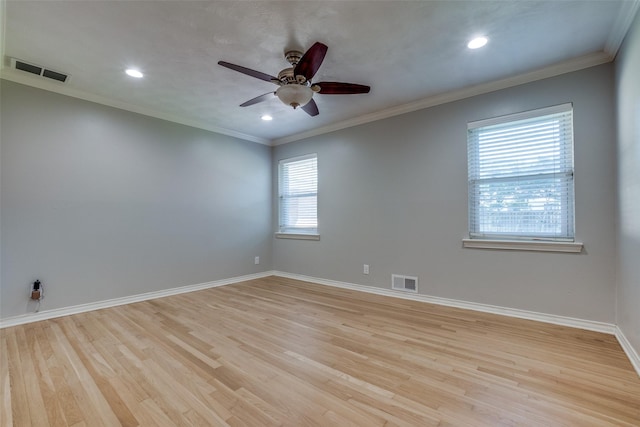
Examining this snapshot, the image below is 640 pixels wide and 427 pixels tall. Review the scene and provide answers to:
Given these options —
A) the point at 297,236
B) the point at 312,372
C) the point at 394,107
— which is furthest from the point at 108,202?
the point at 394,107

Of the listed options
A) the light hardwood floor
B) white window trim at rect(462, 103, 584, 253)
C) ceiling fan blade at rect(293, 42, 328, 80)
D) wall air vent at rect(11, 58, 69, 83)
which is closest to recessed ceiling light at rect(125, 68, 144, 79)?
wall air vent at rect(11, 58, 69, 83)

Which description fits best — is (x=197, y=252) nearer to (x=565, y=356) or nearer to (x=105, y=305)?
(x=105, y=305)

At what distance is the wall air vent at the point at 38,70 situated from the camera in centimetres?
269

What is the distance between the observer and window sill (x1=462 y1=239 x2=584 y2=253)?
2.71 metres

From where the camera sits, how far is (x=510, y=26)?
2205 mm

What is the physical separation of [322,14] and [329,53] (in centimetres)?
49

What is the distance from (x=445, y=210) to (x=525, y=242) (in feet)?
2.83

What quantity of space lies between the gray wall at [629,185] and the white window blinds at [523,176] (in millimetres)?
410

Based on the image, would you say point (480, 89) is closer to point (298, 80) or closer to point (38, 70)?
point (298, 80)

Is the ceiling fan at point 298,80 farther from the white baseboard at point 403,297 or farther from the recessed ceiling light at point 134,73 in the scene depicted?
the white baseboard at point 403,297

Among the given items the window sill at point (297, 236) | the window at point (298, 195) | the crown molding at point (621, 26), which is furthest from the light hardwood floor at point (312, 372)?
the crown molding at point (621, 26)

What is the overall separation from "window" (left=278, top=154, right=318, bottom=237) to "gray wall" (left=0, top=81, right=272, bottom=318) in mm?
760

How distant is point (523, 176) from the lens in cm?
297

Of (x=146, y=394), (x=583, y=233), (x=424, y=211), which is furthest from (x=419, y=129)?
(x=146, y=394)
